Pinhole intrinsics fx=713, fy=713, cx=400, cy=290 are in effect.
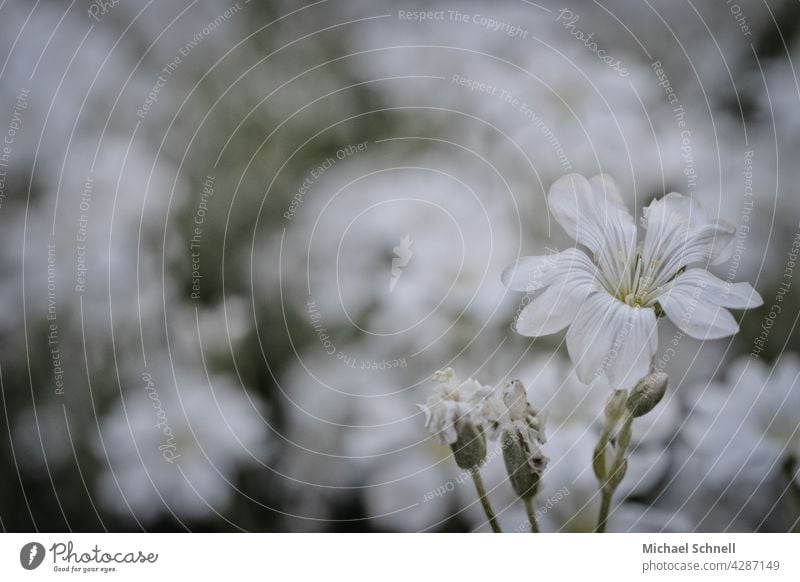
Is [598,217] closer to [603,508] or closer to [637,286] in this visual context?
[637,286]

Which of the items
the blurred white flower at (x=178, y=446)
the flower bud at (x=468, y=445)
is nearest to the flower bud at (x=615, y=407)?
the flower bud at (x=468, y=445)

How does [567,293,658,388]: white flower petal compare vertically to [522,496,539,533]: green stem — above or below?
above

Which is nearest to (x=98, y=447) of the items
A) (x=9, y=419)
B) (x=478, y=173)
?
(x=9, y=419)

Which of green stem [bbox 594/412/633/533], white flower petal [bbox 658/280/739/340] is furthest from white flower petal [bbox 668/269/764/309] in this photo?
green stem [bbox 594/412/633/533]

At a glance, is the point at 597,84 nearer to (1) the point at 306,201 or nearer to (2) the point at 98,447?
(1) the point at 306,201

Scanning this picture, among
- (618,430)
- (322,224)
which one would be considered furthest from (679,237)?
(322,224)

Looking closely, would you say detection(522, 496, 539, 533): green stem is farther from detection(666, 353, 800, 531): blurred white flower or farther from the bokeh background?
detection(666, 353, 800, 531): blurred white flower
